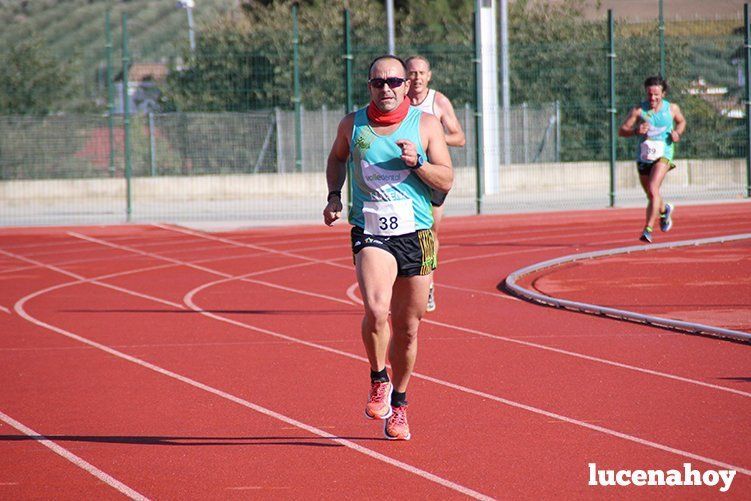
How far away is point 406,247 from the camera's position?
643 centimetres

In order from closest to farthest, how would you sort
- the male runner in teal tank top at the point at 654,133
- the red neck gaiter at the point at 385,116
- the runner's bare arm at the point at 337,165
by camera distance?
1. the red neck gaiter at the point at 385,116
2. the runner's bare arm at the point at 337,165
3. the male runner in teal tank top at the point at 654,133

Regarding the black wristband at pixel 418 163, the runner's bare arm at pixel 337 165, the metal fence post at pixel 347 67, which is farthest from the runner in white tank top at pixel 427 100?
the metal fence post at pixel 347 67

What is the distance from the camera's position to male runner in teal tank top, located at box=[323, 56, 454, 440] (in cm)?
633

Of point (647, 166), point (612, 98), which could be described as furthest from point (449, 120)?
point (612, 98)

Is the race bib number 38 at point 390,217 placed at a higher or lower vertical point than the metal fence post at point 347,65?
lower

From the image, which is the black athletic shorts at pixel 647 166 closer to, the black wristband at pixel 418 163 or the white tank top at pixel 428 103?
the white tank top at pixel 428 103

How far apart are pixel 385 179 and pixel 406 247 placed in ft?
1.21

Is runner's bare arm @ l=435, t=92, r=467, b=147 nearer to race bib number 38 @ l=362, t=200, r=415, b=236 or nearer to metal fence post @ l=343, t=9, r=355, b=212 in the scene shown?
race bib number 38 @ l=362, t=200, r=415, b=236

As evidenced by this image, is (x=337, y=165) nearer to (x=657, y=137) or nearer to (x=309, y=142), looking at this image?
(x=657, y=137)

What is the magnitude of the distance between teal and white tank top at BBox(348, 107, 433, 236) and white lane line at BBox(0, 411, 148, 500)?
1794mm

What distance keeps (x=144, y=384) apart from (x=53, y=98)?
31114 mm

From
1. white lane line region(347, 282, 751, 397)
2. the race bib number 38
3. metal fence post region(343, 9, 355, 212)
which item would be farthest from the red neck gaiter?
metal fence post region(343, 9, 355, 212)

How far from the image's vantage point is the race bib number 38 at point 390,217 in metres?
6.40

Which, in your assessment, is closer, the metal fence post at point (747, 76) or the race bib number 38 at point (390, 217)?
the race bib number 38 at point (390, 217)
